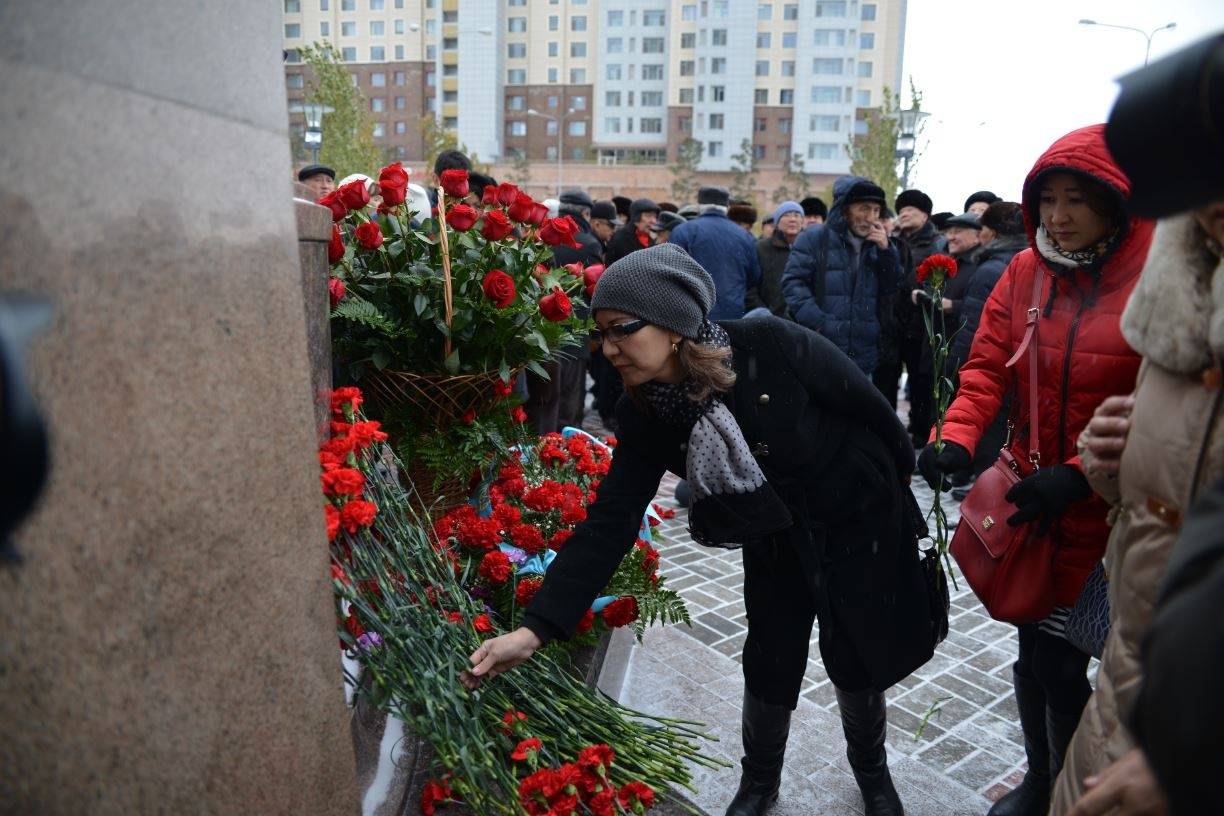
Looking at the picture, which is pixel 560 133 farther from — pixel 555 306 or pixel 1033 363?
pixel 1033 363

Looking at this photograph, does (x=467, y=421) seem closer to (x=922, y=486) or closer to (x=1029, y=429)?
(x=1029, y=429)

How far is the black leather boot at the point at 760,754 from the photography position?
9.89ft

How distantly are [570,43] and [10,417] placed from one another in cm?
8250

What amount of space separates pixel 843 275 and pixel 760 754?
447 cm

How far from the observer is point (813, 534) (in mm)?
2785

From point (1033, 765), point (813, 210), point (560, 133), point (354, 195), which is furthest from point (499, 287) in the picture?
point (560, 133)

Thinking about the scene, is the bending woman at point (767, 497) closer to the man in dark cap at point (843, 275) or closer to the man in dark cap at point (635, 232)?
the man in dark cap at point (843, 275)

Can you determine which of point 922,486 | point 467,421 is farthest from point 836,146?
point 467,421

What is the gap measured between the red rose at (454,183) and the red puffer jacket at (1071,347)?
5.78 feet

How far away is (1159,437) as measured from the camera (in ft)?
5.06

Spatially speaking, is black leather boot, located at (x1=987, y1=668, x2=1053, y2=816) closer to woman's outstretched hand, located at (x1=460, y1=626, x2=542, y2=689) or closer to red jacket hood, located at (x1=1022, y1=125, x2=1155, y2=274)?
red jacket hood, located at (x1=1022, y1=125, x2=1155, y2=274)

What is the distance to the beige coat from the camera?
58.3 inches

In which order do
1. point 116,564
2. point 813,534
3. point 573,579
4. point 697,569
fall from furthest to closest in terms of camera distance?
point 697,569 → point 813,534 → point 573,579 → point 116,564

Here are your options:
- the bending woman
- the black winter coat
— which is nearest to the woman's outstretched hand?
the bending woman
